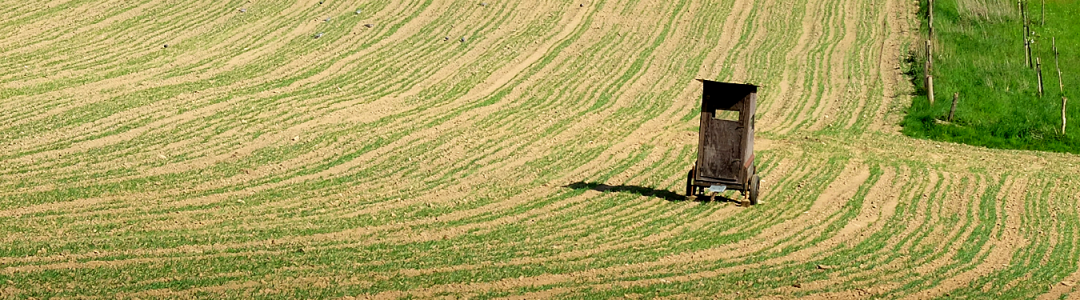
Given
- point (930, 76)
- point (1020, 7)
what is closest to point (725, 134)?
point (930, 76)

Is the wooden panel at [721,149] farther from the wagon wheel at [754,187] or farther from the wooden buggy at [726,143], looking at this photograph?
the wagon wheel at [754,187]

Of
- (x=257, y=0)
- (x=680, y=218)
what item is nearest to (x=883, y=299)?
(x=680, y=218)

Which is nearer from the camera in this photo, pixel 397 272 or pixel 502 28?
pixel 397 272

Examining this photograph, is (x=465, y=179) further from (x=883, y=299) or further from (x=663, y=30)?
(x=663, y=30)

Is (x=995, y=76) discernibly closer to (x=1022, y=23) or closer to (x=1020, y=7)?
(x=1022, y=23)

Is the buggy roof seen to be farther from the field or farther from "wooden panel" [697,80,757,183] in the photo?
the field
